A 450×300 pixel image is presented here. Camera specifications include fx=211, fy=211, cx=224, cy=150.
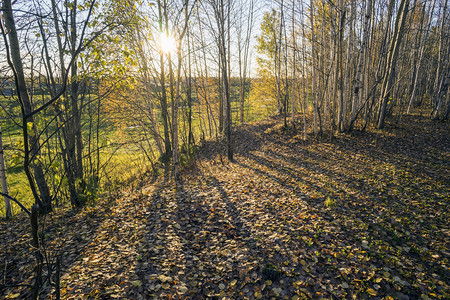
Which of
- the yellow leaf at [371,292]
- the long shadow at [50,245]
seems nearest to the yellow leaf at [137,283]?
the long shadow at [50,245]

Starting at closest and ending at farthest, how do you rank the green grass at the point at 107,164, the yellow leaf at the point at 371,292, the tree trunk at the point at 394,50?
the yellow leaf at the point at 371,292 < the green grass at the point at 107,164 < the tree trunk at the point at 394,50

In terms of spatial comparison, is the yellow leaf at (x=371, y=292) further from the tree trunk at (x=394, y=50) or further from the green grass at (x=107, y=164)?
the tree trunk at (x=394, y=50)

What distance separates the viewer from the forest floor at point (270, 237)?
324 cm

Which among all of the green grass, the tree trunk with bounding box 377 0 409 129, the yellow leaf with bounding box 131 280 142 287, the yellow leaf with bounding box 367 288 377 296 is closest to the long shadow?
the yellow leaf with bounding box 131 280 142 287

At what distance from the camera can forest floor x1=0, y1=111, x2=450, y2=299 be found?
3.24 meters

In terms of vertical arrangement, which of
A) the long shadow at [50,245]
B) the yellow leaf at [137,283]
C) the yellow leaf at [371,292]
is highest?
the long shadow at [50,245]

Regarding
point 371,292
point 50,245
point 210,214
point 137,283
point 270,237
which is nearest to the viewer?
point 371,292

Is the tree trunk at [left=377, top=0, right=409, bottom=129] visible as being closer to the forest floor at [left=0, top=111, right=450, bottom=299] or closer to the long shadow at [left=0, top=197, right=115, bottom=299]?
the forest floor at [left=0, top=111, right=450, bottom=299]

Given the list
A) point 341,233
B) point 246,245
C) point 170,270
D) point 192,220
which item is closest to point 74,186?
point 192,220

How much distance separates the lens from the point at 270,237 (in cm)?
436

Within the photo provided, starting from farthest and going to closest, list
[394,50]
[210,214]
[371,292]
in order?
[394,50] < [210,214] < [371,292]

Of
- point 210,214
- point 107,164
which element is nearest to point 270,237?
point 210,214

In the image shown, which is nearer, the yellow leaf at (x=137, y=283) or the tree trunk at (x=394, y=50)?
the yellow leaf at (x=137, y=283)

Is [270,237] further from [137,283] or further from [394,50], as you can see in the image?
[394,50]
